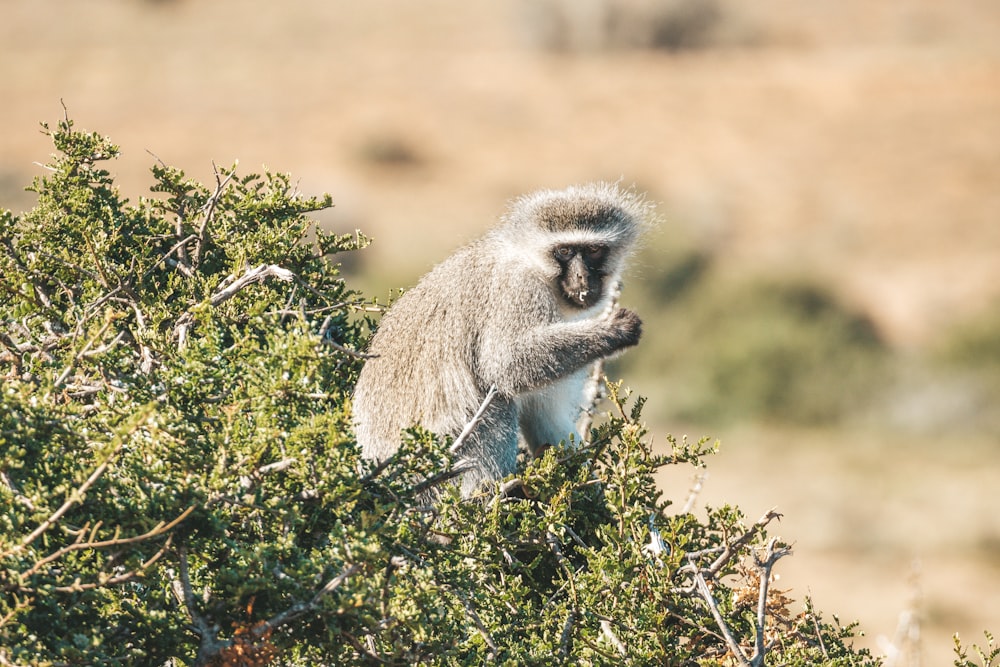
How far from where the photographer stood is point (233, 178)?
404 centimetres

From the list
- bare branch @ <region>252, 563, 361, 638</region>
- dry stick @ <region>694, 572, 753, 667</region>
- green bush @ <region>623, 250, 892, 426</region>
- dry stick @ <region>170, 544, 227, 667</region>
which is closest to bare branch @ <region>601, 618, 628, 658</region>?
dry stick @ <region>694, 572, 753, 667</region>

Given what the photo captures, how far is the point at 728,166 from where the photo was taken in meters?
36.1

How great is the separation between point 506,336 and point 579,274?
0.55m

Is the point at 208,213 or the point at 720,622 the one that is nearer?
the point at 720,622

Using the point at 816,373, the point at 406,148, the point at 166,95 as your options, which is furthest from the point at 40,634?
the point at 166,95

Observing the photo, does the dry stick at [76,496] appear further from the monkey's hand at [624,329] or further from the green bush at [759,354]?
the green bush at [759,354]

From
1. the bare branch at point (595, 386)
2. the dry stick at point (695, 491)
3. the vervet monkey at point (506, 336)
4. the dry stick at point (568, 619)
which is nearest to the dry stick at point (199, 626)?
the dry stick at point (568, 619)

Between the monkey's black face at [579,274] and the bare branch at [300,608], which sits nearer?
the bare branch at [300,608]

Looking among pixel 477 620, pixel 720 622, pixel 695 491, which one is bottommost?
pixel 477 620

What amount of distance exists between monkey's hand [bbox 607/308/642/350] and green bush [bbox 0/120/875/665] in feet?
3.92

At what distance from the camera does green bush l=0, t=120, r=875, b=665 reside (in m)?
2.68

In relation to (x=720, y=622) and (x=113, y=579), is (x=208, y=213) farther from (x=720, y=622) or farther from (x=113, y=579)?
(x=720, y=622)

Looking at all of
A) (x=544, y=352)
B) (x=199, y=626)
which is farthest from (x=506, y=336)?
(x=199, y=626)

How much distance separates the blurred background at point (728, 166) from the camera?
746 inches
